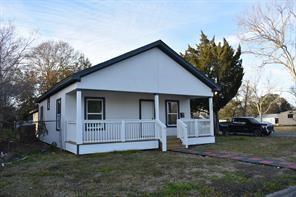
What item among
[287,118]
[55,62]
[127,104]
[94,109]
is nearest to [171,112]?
[127,104]

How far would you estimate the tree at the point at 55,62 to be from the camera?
1399 inches

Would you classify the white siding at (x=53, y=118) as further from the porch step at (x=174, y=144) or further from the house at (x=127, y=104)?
the porch step at (x=174, y=144)

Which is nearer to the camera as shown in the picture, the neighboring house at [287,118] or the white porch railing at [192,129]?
the white porch railing at [192,129]

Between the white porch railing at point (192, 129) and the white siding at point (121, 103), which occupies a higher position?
the white siding at point (121, 103)

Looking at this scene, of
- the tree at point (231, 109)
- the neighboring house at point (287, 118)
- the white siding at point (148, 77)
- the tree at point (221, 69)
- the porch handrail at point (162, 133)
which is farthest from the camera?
the neighboring house at point (287, 118)

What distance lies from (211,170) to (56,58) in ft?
111

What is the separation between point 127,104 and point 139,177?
29.5 feet

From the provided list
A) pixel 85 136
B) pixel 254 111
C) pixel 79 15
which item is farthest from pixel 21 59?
pixel 254 111

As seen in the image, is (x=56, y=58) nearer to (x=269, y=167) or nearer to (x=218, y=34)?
(x=218, y=34)

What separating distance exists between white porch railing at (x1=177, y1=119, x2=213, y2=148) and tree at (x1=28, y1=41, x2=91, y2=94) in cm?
2283

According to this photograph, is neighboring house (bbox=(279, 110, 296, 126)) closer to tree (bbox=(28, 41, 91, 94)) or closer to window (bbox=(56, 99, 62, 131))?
tree (bbox=(28, 41, 91, 94))

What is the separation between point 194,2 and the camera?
13828mm

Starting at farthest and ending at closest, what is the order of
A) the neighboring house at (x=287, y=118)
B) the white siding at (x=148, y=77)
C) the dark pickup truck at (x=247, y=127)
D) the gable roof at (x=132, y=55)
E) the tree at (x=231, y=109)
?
1. the neighboring house at (x=287, y=118)
2. the tree at (x=231, y=109)
3. the dark pickup truck at (x=247, y=127)
4. the white siding at (x=148, y=77)
5. the gable roof at (x=132, y=55)

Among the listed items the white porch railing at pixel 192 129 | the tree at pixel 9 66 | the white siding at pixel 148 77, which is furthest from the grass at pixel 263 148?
the tree at pixel 9 66
